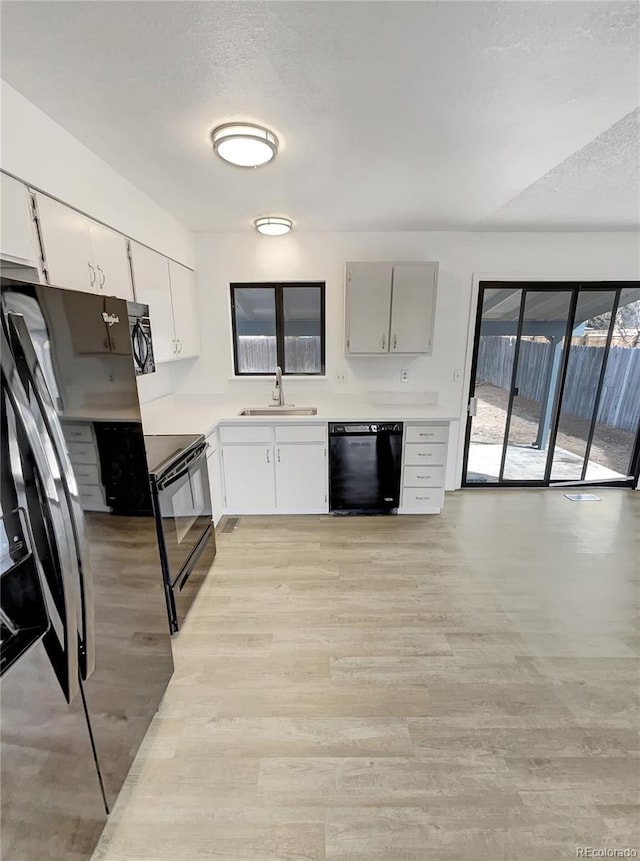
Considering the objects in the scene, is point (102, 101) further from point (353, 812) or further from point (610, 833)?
point (610, 833)

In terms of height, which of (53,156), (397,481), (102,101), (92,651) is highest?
(102,101)

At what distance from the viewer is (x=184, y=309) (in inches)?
126

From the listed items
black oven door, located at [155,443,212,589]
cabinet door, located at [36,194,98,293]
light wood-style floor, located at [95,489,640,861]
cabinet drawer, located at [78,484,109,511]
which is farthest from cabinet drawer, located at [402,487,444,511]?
cabinet door, located at [36,194,98,293]

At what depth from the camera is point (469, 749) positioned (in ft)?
4.71

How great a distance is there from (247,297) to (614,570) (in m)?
3.84

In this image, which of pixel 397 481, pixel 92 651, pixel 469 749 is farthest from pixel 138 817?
pixel 397 481

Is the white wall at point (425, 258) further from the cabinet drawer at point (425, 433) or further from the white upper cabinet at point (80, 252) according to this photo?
the white upper cabinet at point (80, 252)

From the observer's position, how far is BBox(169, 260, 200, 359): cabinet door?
9.80 feet

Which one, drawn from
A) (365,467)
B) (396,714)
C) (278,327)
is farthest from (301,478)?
(396,714)

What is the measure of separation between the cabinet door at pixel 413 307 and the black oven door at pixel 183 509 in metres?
2.06

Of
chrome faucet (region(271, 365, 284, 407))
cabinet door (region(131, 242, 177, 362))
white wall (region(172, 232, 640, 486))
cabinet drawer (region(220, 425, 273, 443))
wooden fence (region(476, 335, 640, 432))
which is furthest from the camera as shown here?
wooden fence (region(476, 335, 640, 432))

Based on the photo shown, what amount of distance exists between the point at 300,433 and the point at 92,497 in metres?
2.14

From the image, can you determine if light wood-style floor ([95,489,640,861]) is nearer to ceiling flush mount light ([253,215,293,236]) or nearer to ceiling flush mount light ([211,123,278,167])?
ceiling flush mount light ([211,123,278,167])

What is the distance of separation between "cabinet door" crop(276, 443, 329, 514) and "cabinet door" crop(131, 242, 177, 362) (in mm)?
1225
